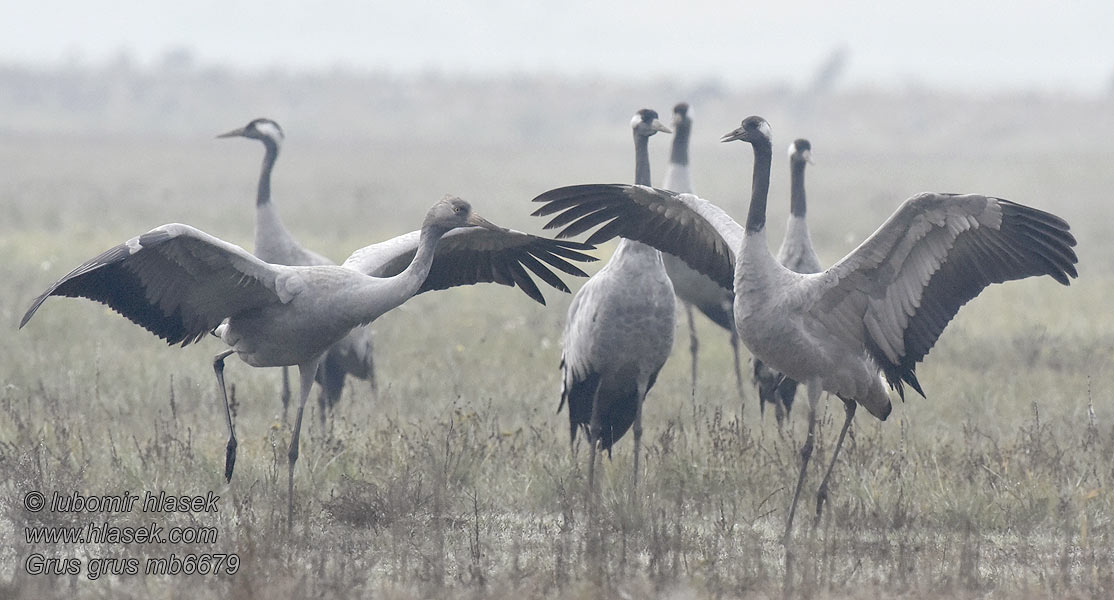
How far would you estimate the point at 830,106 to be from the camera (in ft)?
201

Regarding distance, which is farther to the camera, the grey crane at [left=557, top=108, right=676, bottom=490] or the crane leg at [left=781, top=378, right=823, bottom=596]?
the grey crane at [left=557, top=108, right=676, bottom=490]

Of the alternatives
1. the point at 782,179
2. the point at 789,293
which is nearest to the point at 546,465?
the point at 789,293

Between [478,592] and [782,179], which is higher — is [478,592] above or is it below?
below

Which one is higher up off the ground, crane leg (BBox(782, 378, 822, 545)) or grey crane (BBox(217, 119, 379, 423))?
grey crane (BBox(217, 119, 379, 423))

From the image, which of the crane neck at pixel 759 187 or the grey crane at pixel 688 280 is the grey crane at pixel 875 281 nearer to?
the crane neck at pixel 759 187

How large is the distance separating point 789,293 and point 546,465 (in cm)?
145

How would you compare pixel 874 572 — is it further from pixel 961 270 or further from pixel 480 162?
pixel 480 162

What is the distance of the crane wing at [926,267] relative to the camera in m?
5.38

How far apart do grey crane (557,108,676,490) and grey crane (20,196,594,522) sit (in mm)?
717

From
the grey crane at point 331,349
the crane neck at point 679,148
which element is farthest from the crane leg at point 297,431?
the crane neck at point 679,148

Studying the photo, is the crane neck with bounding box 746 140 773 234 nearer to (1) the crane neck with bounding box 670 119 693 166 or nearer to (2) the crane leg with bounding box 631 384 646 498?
(2) the crane leg with bounding box 631 384 646 498

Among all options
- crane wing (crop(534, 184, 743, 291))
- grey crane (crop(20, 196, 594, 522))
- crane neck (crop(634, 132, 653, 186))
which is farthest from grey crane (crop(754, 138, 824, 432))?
grey crane (crop(20, 196, 594, 522))

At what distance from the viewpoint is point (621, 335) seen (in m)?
6.53

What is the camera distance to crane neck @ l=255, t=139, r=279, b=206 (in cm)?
828
